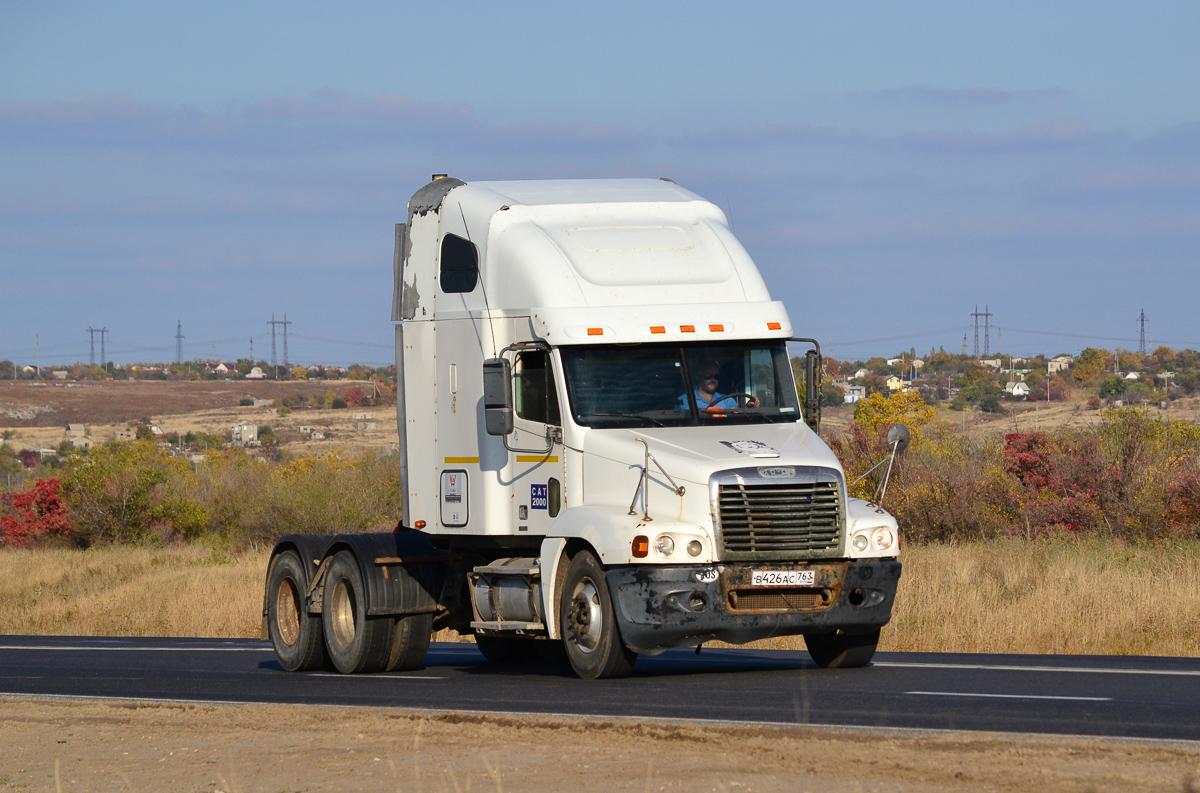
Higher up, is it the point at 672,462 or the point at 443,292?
the point at 443,292

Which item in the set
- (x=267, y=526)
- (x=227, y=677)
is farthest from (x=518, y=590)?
(x=267, y=526)

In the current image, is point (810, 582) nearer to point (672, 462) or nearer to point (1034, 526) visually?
point (672, 462)

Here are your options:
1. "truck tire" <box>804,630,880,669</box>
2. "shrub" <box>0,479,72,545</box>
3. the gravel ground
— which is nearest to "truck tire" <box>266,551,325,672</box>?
the gravel ground

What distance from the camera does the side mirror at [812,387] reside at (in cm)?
1373

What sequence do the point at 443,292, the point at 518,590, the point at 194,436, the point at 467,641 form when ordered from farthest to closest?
1. the point at 194,436
2. the point at 467,641
3. the point at 443,292
4. the point at 518,590

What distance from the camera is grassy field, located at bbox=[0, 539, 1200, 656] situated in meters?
17.4

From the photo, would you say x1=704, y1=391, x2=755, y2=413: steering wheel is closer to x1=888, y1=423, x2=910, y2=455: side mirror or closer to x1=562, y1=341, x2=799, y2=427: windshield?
x1=562, y1=341, x2=799, y2=427: windshield

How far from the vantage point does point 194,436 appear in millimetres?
111438

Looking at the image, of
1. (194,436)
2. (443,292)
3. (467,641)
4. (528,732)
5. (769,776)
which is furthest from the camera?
(194,436)

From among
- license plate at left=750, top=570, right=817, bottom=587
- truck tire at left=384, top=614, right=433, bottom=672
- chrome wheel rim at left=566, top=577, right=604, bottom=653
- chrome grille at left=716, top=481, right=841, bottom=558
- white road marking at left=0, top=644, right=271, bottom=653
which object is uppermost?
chrome grille at left=716, top=481, right=841, bottom=558

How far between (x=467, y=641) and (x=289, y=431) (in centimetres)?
9286

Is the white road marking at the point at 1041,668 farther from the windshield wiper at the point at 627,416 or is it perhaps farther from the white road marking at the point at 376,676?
the white road marking at the point at 376,676

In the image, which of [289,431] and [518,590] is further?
[289,431]

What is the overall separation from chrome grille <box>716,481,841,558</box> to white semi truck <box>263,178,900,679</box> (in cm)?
2
